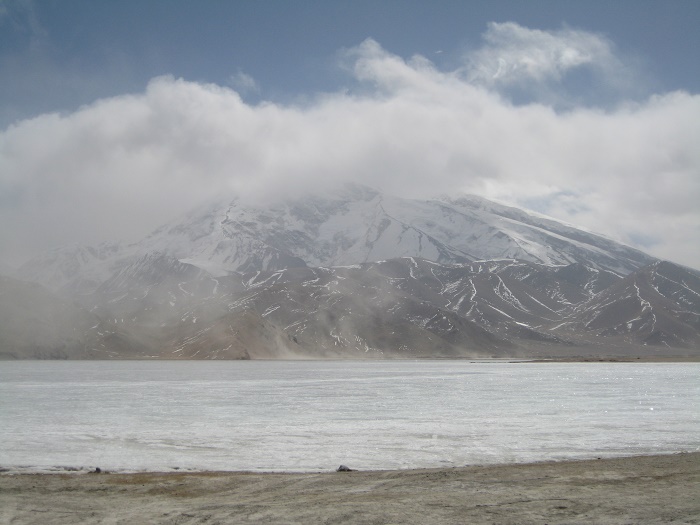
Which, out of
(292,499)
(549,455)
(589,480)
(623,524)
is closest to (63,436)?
(292,499)

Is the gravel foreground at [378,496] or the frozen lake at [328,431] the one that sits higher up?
the gravel foreground at [378,496]

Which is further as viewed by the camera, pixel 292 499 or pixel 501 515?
pixel 292 499

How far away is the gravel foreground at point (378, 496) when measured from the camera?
17.9m

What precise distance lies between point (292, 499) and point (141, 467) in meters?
9.51

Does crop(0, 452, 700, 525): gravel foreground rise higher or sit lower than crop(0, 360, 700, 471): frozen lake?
higher

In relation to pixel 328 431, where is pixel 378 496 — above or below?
above

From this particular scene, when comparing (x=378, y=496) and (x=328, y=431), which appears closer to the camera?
(x=378, y=496)

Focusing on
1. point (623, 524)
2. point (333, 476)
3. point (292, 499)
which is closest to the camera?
point (623, 524)

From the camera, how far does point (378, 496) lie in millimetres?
20516

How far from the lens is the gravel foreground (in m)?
17.9

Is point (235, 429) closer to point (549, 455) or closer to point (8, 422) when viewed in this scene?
point (8, 422)

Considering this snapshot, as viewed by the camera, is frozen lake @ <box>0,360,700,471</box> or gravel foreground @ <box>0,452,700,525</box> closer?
gravel foreground @ <box>0,452,700,525</box>

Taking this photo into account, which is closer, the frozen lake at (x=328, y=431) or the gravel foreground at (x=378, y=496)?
the gravel foreground at (x=378, y=496)

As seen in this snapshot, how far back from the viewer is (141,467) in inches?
1073
